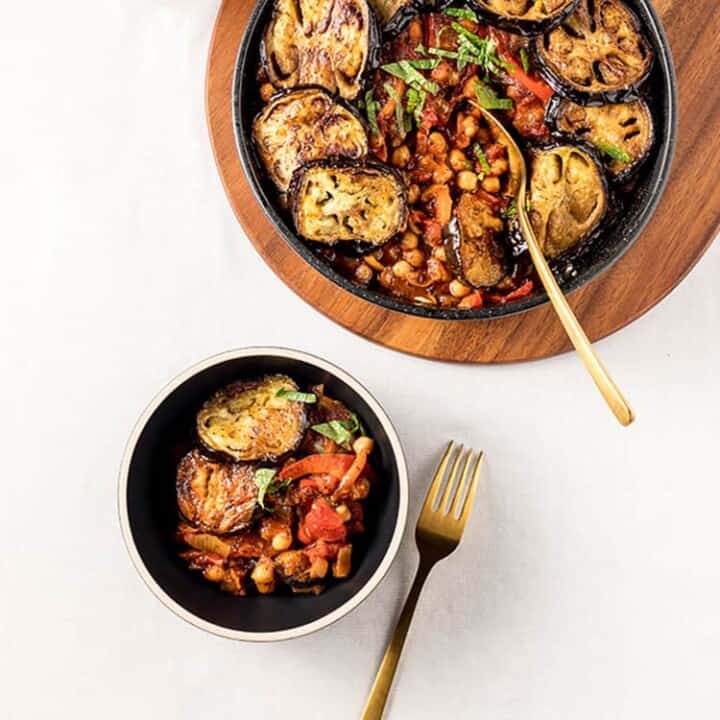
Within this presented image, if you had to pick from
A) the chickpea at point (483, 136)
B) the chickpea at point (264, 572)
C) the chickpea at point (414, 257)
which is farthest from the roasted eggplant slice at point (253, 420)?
the chickpea at point (483, 136)

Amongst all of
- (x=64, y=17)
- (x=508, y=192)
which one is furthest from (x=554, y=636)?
(x=64, y=17)

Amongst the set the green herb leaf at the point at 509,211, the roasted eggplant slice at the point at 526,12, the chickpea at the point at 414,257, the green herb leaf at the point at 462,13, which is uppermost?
the roasted eggplant slice at the point at 526,12

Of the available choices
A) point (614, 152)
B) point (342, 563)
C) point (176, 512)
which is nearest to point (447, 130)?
point (614, 152)

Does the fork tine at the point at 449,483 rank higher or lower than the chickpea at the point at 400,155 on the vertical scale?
lower

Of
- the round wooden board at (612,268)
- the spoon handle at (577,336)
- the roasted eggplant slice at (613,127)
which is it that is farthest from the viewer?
the round wooden board at (612,268)

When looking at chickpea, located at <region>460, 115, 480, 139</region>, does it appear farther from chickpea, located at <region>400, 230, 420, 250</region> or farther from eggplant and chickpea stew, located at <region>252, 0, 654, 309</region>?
chickpea, located at <region>400, 230, 420, 250</region>

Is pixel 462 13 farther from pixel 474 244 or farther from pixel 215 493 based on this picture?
pixel 215 493

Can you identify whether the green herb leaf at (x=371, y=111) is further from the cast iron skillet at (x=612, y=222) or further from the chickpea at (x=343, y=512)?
the chickpea at (x=343, y=512)
